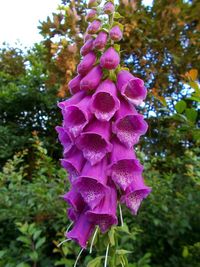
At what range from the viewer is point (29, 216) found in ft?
9.43

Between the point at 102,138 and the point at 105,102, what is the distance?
111 mm

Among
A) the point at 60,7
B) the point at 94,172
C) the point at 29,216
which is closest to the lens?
the point at 94,172

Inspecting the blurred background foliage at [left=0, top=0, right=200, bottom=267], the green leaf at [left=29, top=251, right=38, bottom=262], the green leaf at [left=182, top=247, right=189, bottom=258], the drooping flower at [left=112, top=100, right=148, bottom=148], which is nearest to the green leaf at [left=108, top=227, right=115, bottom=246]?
the blurred background foliage at [left=0, top=0, right=200, bottom=267]

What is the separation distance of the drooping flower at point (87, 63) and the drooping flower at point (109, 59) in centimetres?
5

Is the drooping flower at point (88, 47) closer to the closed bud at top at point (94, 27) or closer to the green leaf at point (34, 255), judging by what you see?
the closed bud at top at point (94, 27)

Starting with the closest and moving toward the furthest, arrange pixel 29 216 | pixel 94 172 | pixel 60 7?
1. pixel 94 172
2. pixel 29 216
3. pixel 60 7

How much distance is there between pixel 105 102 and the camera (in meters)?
1.17

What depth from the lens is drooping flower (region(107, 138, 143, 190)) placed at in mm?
1117

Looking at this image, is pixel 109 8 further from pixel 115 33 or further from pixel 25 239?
pixel 25 239

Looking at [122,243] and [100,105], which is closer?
[100,105]

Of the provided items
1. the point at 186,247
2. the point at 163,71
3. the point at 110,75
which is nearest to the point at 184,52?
the point at 163,71

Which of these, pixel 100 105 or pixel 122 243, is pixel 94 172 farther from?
pixel 122 243

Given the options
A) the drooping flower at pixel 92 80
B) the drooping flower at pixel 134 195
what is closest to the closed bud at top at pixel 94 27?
the drooping flower at pixel 92 80

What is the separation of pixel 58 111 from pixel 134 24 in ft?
8.68
